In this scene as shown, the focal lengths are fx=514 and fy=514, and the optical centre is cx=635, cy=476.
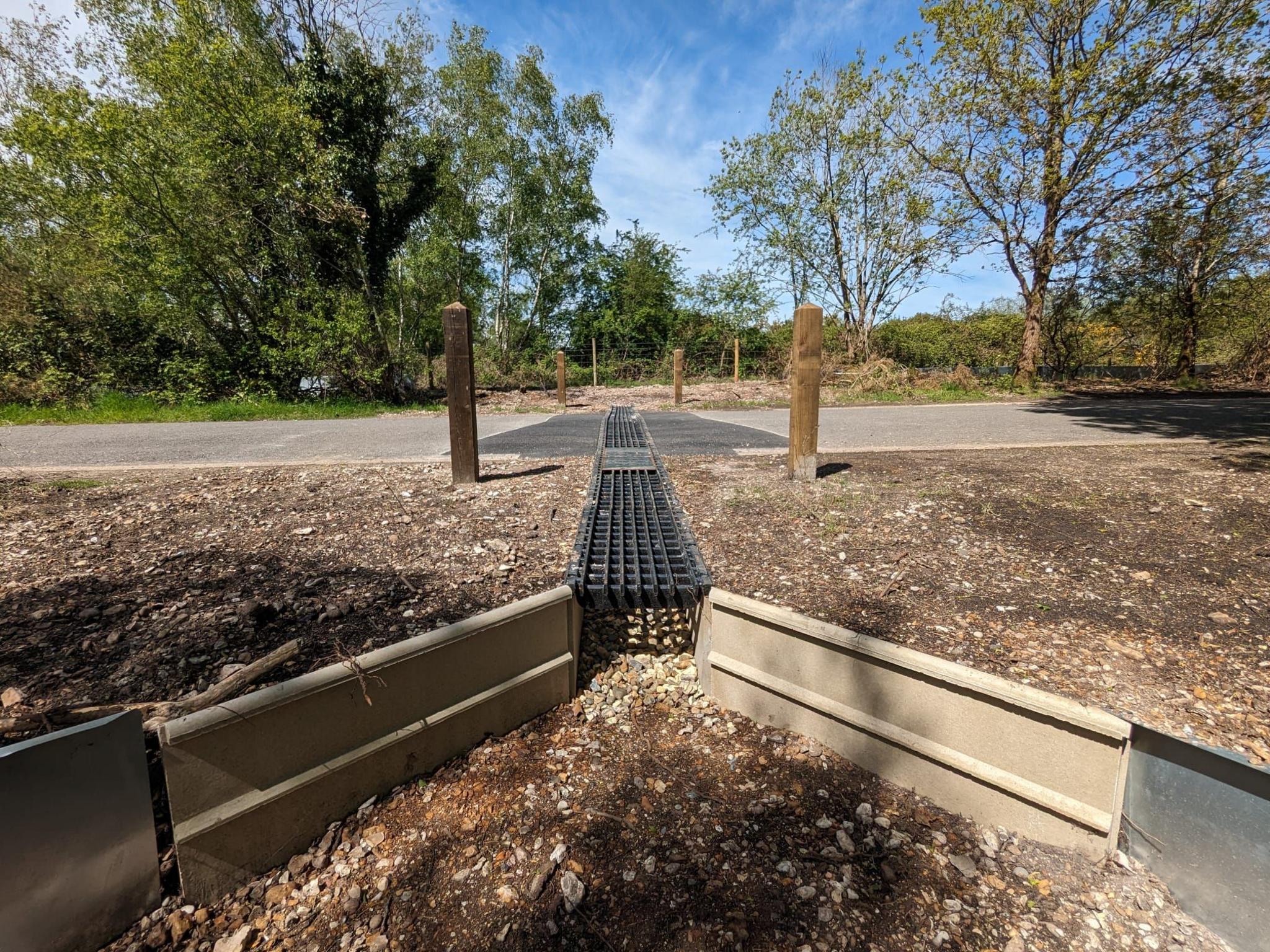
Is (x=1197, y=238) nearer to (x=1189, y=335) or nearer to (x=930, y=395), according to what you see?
(x=1189, y=335)

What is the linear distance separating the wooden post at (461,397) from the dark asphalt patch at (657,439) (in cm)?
117

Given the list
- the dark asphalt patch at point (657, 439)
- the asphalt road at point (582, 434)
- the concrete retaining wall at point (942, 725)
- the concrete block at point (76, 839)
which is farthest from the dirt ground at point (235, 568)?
the dark asphalt patch at point (657, 439)

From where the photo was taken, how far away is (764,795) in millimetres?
1416

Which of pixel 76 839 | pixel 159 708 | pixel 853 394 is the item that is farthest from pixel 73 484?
pixel 853 394

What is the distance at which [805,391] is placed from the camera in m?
3.65

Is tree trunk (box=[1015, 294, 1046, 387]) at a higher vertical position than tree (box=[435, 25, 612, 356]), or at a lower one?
lower

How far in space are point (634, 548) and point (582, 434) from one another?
4171 millimetres

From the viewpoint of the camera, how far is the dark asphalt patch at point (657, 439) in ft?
16.9

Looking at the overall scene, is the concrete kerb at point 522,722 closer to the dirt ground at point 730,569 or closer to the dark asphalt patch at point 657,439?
the dirt ground at point 730,569

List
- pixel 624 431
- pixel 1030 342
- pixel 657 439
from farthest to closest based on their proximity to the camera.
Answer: pixel 1030 342, pixel 624 431, pixel 657 439

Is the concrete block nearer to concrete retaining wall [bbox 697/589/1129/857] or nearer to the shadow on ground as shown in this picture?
concrete retaining wall [bbox 697/589/1129/857]

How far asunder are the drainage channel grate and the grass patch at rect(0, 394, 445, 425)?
7.30 m

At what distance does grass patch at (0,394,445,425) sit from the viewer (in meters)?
8.34

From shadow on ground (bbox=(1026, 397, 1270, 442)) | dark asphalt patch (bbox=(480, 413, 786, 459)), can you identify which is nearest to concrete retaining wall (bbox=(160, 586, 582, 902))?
dark asphalt patch (bbox=(480, 413, 786, 459))
